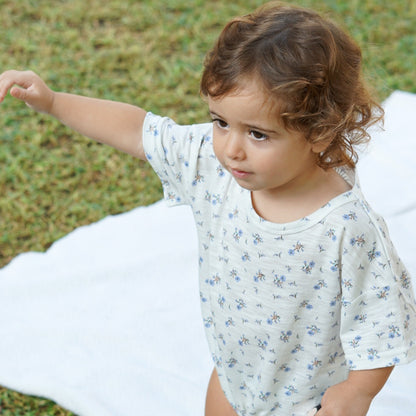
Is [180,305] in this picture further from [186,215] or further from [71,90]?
[71,90]

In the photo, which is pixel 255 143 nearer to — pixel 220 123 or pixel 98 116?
pixel 220 123

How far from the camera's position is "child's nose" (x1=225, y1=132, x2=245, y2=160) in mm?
1376

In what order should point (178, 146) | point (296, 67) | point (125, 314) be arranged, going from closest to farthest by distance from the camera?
point (296, 67)
point (178, 146)
point (125, 314)

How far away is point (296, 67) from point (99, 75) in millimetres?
2570

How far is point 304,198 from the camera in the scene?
4.99 feet

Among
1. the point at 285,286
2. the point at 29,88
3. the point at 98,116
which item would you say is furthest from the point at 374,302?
the point at 29,88

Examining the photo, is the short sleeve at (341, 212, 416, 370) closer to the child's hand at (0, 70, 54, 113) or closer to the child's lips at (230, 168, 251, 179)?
the child's lips at (230, 168, 251, 179)

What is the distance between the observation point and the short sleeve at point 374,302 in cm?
145

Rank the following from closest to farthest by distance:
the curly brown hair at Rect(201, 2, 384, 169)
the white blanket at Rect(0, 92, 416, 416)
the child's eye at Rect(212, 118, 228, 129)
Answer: the curly brown hair at Rect(201, 2, 384, 169) < the child's eye at Rect(212, 118, 228, 129) < the white blanket at Rect(0, 92, 416, 416)

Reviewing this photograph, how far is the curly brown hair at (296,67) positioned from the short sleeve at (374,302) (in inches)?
8.7

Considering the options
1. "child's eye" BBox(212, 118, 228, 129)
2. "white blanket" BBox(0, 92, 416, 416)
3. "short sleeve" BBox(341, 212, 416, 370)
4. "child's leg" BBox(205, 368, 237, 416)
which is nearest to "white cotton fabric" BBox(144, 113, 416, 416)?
"short sleeve" BBox(341, 212, 416, 370)

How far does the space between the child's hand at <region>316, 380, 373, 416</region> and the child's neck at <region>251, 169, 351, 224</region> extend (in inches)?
15.3

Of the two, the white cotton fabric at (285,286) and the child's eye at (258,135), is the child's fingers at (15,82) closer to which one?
the white cotton fabric at (285,286)

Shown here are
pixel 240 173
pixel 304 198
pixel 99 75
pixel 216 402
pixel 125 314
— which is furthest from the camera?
pixel 99 75
